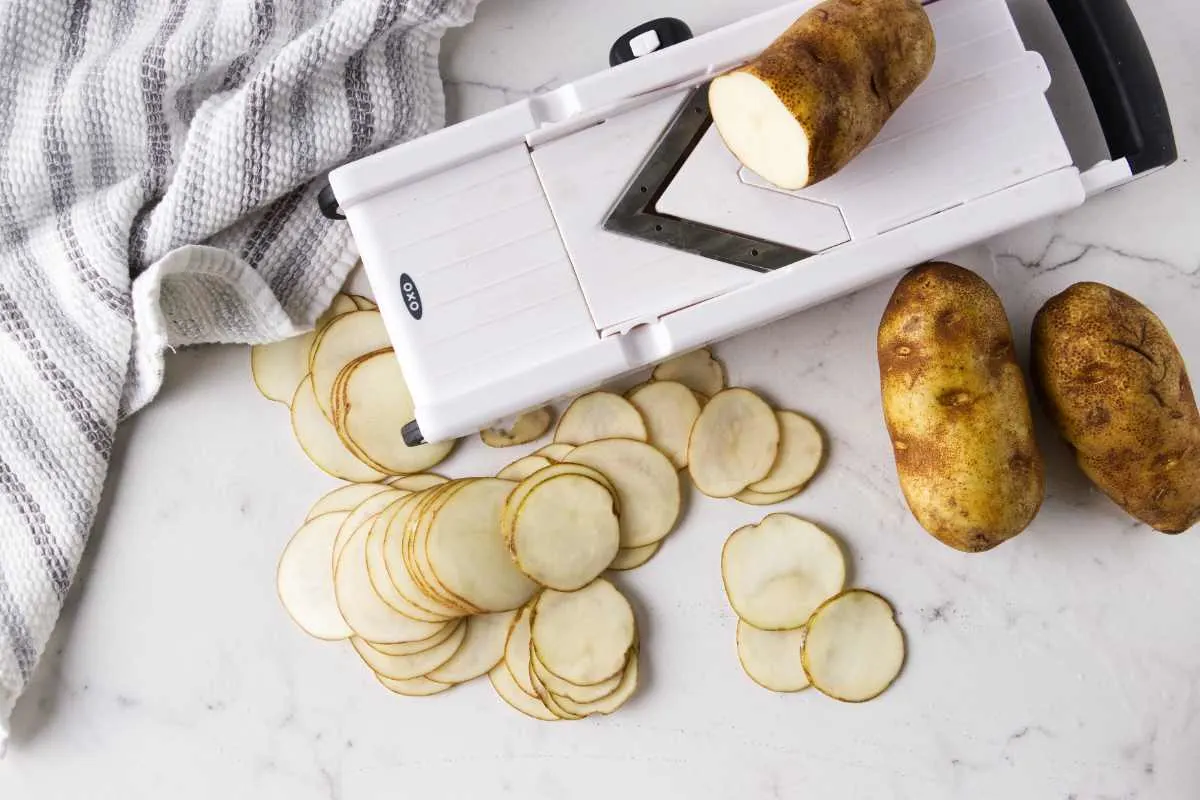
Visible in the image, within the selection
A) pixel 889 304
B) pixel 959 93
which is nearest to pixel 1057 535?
pixel 889 304

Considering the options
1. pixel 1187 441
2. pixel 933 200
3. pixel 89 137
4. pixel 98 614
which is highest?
pixel 89 137

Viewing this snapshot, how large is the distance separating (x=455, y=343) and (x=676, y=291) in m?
0.19

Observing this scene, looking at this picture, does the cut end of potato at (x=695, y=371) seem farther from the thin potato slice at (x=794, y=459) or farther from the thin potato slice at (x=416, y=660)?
the thin potato slice at (x=416, y=660)

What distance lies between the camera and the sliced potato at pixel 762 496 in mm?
953

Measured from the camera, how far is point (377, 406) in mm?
950

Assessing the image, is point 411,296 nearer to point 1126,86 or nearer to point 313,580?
point 313,580

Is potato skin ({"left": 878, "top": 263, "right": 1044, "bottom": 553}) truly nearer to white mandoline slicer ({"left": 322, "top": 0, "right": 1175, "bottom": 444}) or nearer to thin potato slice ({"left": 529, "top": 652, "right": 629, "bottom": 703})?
white mandoline slicer ({"left": 322, "top": 0, "right": 1175, "bottom": 444})

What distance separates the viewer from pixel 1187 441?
33.4 inches

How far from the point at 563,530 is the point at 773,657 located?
24 centimetres

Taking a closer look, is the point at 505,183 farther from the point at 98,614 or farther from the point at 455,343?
the point at 98,614

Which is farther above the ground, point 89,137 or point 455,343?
point 89,137

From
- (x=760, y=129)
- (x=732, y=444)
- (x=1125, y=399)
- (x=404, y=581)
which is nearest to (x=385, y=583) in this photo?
(x=404, y=581)

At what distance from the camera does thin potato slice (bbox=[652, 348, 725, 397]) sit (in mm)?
971

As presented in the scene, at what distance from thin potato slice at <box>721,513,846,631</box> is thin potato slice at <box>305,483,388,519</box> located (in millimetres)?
353
